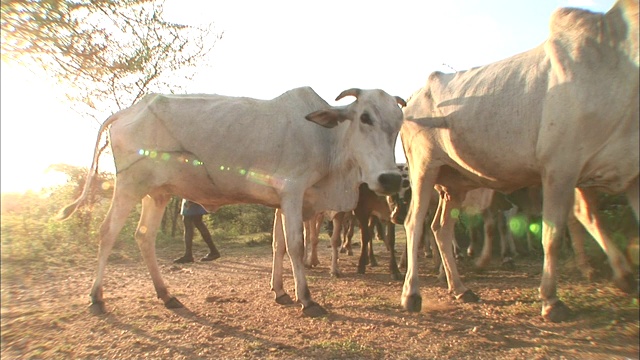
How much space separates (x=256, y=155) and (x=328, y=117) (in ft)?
2.87

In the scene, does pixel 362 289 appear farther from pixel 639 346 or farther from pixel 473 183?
pixel 639 346

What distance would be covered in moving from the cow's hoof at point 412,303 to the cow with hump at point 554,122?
0.4 inches

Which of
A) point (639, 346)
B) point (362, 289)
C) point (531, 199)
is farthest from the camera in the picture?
point (531, 199)

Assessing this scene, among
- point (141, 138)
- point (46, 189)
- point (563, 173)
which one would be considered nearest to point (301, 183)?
point (141, 138)

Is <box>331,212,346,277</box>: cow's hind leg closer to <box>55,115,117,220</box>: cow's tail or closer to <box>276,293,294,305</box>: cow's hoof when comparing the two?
<box>276,293,294,305</box>: cow's hoof

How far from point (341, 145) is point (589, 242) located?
3051 millimetres

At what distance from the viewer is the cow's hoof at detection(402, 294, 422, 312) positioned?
4.97 metres

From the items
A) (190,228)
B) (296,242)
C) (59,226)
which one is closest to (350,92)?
(296,242)

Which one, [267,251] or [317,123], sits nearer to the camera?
[317,123]

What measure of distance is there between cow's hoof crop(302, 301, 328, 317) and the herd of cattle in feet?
0.05

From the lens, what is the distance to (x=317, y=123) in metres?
5.13

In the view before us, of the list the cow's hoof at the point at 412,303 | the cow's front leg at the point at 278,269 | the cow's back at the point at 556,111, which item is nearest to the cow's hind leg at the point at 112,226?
the cow's front leg at the point at 278,269

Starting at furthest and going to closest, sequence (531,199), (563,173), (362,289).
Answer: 1. (531,199)
2. (362,289)
3. (563,173)

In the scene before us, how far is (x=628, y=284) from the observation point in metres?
4.36
